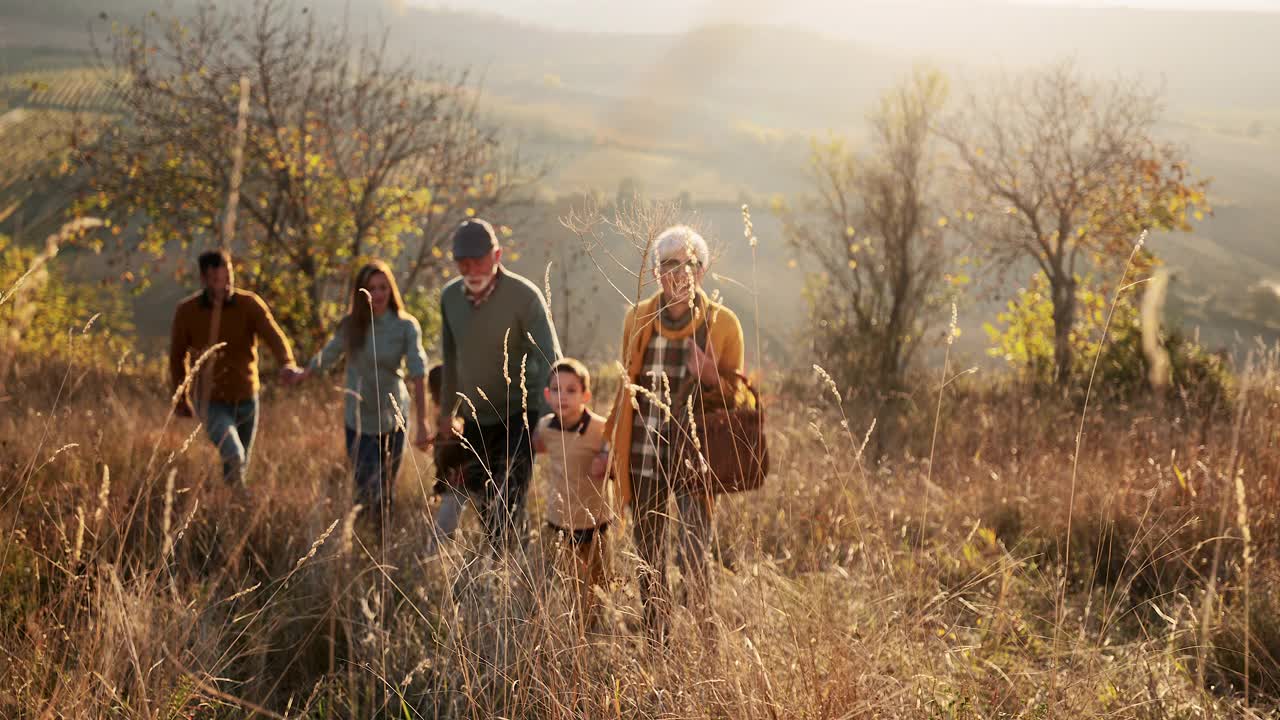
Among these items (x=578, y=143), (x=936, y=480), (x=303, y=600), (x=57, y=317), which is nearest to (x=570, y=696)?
(x=303, y=600)

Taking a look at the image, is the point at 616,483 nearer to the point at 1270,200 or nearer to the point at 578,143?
the point at 578,143

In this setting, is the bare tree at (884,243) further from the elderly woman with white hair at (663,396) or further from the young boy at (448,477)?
the elderly woman with white hair at (663,396)

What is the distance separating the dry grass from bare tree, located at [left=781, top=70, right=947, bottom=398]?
462 cm

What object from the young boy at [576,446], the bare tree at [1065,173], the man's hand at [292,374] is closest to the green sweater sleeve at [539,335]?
the young boy at [576,446]

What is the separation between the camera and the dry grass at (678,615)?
2.35 meters

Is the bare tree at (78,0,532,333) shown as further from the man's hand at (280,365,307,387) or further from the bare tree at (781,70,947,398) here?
the man's hand at (280,365,307,387)

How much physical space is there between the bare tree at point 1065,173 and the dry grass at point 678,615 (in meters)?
6.72

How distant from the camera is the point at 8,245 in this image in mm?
33250

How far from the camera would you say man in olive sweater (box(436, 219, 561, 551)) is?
175 inches

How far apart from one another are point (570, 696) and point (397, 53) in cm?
1234

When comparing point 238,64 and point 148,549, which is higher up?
point 238,64

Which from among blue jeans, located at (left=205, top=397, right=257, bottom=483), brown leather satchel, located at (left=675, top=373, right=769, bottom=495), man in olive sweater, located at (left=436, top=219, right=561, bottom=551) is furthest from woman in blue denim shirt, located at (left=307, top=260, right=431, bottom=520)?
brown leather satchel, located at (left=675, top=373, right=769, bottom=495)

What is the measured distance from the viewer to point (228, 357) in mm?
5660

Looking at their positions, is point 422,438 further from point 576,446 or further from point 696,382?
point 696,382
